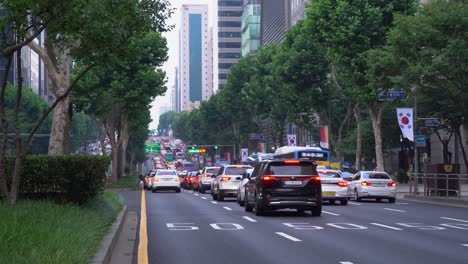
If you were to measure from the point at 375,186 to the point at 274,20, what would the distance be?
269 feet

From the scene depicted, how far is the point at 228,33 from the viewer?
19188 cm

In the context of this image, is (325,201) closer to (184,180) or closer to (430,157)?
(184,180)

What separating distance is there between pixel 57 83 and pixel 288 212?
971 centimetres

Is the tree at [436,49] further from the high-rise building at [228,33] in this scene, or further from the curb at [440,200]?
the high-rise building at [228,33]

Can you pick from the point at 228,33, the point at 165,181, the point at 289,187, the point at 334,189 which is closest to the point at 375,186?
the point at 334,189

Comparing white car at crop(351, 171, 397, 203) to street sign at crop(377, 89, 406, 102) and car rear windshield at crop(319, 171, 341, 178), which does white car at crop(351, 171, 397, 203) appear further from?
street sign at crop(377, 89, 406, 102)

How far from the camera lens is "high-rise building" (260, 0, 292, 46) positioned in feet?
358

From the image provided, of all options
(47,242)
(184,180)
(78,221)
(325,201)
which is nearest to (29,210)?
(78,221)

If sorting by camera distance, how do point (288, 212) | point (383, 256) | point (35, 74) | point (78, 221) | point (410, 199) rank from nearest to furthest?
point (383, 256) < point (78, 221) < point (288, 212) < point (410, 199) < point (35, 74)

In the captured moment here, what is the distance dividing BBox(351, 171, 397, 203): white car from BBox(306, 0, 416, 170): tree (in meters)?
7.85

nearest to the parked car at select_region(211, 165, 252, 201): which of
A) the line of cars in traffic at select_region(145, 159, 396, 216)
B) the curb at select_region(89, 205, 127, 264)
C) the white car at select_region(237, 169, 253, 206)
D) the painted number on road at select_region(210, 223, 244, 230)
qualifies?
the white car at select_region(237, 169, 253, 206)

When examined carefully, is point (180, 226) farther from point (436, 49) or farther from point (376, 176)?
point (376, 176)

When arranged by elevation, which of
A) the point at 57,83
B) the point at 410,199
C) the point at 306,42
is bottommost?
the point at 410,199

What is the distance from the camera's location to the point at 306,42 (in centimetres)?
5903
